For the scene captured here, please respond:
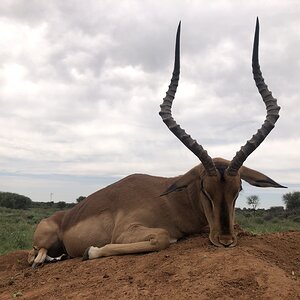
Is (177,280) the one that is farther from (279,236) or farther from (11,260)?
(11,260)

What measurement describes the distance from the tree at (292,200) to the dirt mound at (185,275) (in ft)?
126

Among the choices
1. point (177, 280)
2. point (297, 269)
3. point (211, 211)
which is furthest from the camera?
point (211, 211)

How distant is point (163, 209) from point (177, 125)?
151 cm

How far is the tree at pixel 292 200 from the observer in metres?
44.1

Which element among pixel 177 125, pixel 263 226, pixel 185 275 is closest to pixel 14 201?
pixel 263 226

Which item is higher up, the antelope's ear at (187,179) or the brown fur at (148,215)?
the antelope's ear at (187,179)

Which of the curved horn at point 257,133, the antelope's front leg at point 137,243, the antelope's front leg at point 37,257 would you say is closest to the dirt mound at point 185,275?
the antelope's front leg at point 137,243

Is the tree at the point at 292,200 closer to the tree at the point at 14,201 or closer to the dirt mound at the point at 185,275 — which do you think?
the tree at the point at 14,201

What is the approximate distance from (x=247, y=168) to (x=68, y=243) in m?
3.50

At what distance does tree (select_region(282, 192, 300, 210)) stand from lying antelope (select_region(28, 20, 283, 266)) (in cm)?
3768

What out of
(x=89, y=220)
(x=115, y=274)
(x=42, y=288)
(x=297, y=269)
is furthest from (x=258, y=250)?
(x=89, y=220)

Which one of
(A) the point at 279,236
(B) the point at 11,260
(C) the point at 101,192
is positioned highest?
(C) the point at 101,192

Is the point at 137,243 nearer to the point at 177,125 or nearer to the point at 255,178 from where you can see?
the point at 177,125

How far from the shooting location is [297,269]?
18.8ft
